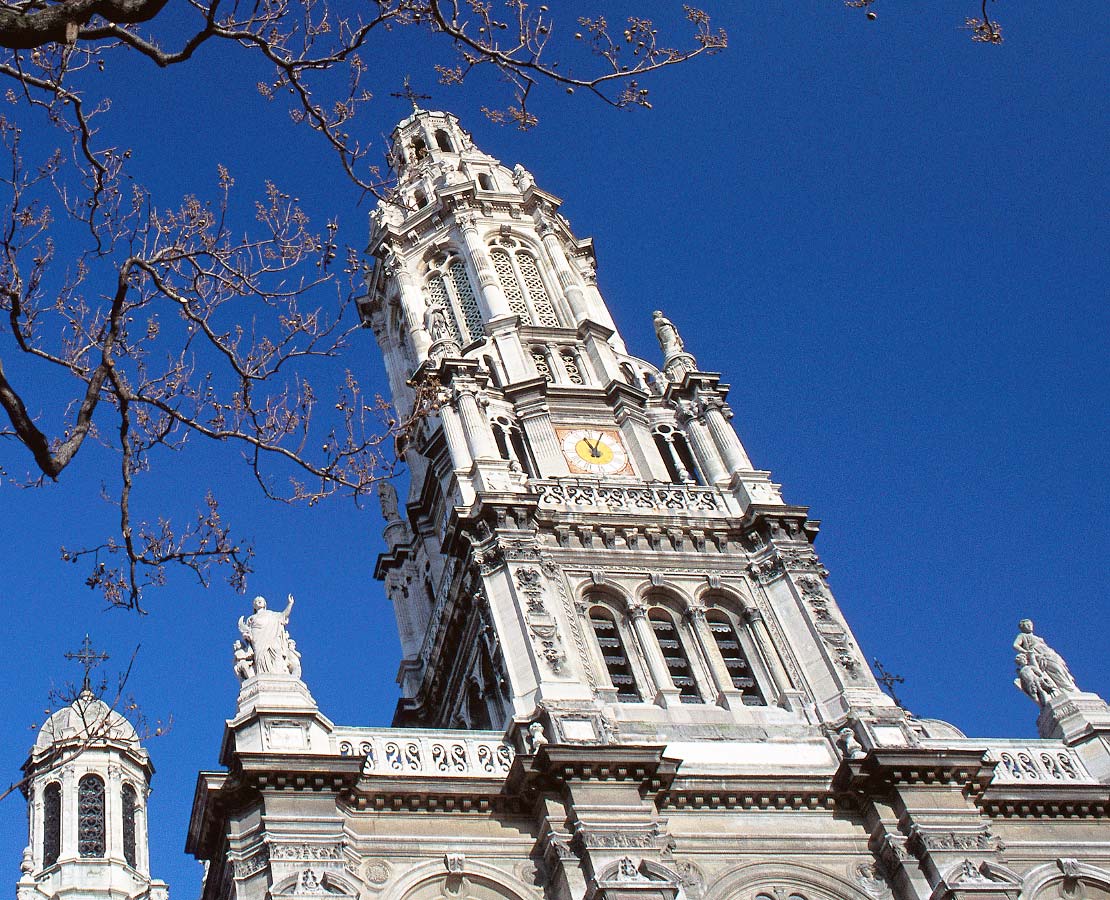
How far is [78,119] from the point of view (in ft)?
44.2

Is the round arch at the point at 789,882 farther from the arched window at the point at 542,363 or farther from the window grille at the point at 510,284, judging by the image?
the window grille at the point at 510,284

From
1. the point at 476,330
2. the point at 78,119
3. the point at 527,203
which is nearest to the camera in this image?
the point at 78,119

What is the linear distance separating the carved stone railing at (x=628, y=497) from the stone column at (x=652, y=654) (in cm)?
279

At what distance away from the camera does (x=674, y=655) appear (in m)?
30.5

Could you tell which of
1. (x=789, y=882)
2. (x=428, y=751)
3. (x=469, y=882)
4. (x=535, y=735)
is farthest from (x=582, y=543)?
(x=469, y=882)

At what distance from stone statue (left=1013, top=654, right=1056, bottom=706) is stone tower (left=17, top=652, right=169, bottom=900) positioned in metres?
21.5

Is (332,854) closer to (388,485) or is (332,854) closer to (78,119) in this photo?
(78,119)

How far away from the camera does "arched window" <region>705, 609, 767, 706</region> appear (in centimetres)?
2988

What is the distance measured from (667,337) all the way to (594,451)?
210 inches

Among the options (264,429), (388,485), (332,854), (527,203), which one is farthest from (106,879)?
(264,429)

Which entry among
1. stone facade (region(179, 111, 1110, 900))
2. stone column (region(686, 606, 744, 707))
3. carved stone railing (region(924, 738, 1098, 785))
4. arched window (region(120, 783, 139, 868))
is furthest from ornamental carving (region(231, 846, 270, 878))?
arched window (region(120, 783, 139, 868))

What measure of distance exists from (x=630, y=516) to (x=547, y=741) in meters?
7.84

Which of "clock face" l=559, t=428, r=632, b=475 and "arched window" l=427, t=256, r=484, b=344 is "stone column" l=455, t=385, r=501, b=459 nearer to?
"clock face" l=559, t=428, r=632, b=475

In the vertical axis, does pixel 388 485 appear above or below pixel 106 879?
above
